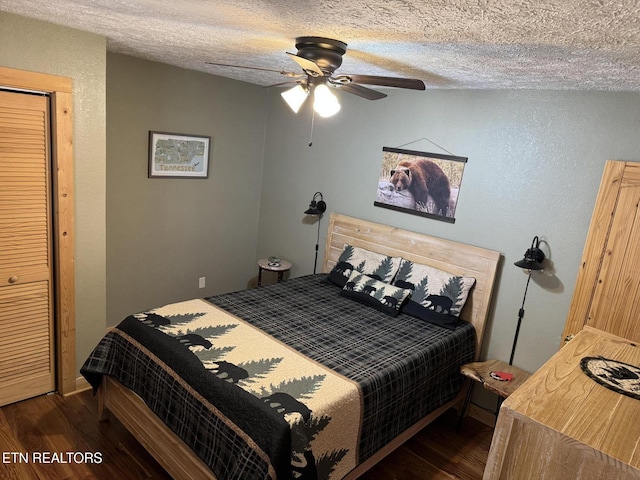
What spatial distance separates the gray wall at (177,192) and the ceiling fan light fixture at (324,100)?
2043 mm

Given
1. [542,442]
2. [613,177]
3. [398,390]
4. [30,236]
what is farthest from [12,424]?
[613,177]

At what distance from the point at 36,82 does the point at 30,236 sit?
92 cm

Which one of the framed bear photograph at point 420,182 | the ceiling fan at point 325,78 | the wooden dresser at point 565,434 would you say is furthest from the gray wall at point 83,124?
the wooden dresser at point 565,434

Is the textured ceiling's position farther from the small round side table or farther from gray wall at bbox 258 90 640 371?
the small round side table

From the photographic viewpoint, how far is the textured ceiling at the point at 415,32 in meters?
1.47

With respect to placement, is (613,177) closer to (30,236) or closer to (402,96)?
(402,96)

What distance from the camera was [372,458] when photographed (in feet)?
7.84

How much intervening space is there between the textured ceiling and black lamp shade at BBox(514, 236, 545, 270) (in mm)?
1028

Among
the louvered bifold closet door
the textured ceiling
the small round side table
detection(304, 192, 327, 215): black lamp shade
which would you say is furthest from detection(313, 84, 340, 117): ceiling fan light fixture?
the small round side table

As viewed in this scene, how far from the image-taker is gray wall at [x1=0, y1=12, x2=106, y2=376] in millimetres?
2424

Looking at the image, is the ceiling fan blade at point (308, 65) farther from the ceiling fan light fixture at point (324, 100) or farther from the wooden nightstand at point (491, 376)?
the wooden nightstand at point (491, 376)

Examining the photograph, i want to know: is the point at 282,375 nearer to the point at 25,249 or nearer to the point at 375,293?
the point at 375,293

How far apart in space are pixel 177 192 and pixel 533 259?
9.97ft

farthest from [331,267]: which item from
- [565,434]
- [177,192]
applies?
[565,434]
